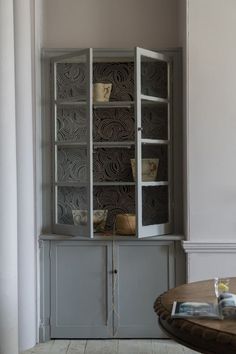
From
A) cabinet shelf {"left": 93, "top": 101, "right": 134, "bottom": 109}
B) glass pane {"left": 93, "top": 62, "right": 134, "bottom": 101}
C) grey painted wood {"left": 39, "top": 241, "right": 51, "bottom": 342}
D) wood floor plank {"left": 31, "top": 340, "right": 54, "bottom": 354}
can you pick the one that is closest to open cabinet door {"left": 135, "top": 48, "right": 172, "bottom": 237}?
cabinet shelf {"left": 93, "top": 101, "right": 134, "bottom": 109}

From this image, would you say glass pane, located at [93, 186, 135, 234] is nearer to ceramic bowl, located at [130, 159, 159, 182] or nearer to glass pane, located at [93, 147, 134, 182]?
glass pane, located at [93, 147, 134, 182]

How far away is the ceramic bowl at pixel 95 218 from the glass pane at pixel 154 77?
0.99 meters

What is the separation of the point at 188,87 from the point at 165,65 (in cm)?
35

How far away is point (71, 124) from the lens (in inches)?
154

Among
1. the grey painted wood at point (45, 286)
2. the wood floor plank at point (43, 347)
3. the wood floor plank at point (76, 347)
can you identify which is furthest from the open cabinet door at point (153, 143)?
the wood floor plank at point (43, 347)

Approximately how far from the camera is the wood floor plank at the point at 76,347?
364cm

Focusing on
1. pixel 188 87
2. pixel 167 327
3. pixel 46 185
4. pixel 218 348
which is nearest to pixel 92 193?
pixel 46 185

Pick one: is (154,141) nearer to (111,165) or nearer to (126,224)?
(111,165)

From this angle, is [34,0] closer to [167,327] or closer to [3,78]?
[3,78]

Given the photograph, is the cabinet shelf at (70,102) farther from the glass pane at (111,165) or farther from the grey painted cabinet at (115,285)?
the grey painted cabinet at (115,285)

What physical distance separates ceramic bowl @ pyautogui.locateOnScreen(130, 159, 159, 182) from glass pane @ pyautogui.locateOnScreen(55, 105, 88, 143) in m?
0.45

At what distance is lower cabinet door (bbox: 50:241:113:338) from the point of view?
12.7 feet

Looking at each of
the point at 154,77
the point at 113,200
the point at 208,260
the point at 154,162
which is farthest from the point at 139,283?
the point at 154,77

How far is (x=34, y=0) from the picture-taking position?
3.89 meters
